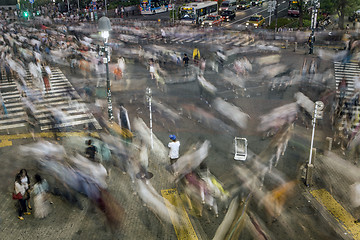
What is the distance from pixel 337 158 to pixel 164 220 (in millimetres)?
7630

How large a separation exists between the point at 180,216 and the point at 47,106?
43.9 ft

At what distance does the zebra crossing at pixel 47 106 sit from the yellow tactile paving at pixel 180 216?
7162 millimetres

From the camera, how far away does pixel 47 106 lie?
21.1 m

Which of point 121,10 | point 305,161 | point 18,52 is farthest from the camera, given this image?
point 121,10

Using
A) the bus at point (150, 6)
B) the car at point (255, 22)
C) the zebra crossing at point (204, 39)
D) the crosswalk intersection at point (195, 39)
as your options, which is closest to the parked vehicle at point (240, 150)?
the zebra crossing at point (204, 39)

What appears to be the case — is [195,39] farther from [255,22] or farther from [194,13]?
[255,22]

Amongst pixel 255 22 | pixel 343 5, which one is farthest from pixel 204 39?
pixel 343 5

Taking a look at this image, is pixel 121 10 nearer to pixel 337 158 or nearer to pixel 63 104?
pixel 63 104

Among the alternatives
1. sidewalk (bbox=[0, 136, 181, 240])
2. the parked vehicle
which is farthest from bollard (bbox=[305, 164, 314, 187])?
sidewalk (bbox=[0, 136, 181, 240])

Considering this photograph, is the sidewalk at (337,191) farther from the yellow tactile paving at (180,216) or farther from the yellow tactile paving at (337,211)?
the yellow tactile paving at (180,216)

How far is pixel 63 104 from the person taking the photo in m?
21.5

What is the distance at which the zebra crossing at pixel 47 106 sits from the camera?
725 inches

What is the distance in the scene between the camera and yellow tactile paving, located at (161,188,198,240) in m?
9.97

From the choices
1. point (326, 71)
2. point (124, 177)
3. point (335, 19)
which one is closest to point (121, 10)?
point (335, 19)
